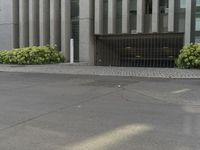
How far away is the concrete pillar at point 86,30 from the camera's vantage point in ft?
73.7

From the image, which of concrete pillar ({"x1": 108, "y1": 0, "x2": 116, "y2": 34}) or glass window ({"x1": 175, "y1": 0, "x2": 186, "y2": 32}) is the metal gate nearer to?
glass window ({"x1": 175, "y1": 0, "x2": 186, "y2": 32})

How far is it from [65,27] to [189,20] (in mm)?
8152

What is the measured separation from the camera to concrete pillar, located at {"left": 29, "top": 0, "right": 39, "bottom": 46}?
2450cm

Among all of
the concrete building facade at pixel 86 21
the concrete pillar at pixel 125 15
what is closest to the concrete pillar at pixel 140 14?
the concrete building facade at pixel 86 21

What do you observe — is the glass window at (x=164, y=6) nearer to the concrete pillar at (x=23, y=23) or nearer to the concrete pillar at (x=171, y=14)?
the concrete pillar at (x=171, y=14)

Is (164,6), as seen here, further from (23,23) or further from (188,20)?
(23,23)

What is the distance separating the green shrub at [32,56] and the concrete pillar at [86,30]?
170 cm

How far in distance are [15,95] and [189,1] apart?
509 inches

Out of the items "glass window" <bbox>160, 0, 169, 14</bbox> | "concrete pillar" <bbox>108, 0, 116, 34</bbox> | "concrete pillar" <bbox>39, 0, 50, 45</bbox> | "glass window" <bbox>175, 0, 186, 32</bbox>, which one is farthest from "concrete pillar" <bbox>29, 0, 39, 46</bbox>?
"glass window" <bbox>175, 0, 186, 32</bbox>

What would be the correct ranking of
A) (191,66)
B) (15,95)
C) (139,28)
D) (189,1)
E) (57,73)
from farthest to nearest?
(139,28) → (189,1) → (191,66) → (57,73) → (15,95)

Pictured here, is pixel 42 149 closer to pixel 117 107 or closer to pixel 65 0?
pixel 117 107

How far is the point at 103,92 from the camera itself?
10.6m

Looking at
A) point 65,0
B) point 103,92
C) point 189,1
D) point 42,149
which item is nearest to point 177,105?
point 103,92

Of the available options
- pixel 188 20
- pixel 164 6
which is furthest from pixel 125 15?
pixel 188 20
